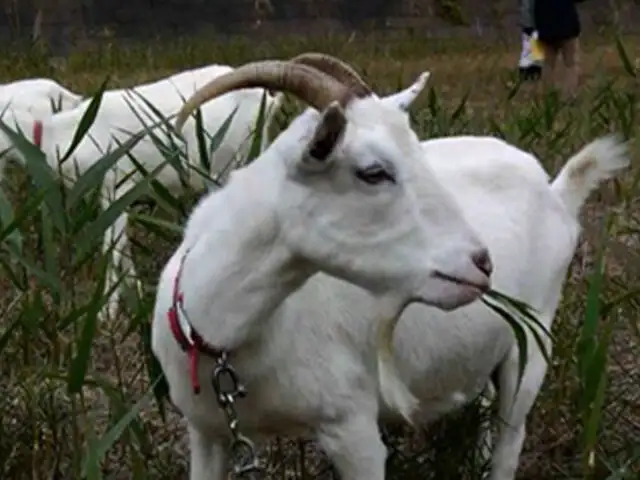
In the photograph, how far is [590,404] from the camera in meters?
2.73

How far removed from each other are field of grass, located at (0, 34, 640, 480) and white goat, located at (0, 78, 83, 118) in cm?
63

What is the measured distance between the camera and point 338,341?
2.98m

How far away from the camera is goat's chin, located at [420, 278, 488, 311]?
8.64 ft

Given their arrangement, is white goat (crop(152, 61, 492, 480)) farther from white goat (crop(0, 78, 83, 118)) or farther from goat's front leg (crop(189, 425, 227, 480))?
white goat (crop(0, 78, 83, 118))

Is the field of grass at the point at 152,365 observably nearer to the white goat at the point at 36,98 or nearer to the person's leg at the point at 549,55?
the white goat at the point at 36,98

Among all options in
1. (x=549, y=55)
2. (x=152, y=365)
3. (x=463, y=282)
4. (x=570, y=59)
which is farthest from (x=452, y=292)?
(x=549, y=55)

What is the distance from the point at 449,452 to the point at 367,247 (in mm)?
879

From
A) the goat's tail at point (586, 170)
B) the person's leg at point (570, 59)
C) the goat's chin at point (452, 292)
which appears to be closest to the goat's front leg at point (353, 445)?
the goat's chin at point (452, 292)

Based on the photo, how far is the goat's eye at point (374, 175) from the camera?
8.75ft

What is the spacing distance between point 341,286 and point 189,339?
1.09 ft

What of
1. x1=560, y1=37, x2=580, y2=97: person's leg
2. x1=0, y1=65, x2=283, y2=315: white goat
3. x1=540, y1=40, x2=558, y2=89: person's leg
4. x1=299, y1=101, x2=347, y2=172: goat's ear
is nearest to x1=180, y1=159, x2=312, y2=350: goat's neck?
x1=299, y1=101, x2=347, y2=172: goat's ear

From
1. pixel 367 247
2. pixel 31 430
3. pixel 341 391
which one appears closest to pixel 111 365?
pixel 31 430

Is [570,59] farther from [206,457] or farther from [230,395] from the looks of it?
[230,395]

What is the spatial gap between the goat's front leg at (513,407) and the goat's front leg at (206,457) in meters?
0.68
